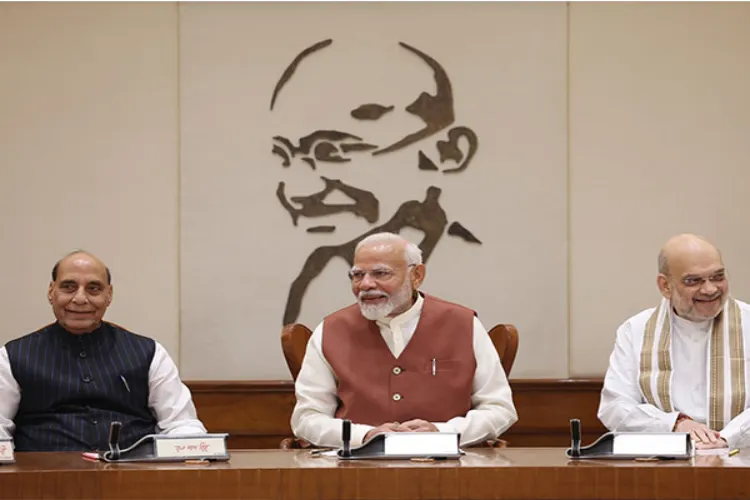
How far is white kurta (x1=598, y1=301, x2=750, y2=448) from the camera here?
4.23 m

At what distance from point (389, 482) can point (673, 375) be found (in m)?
1.84

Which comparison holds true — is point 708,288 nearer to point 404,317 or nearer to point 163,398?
point 404,317

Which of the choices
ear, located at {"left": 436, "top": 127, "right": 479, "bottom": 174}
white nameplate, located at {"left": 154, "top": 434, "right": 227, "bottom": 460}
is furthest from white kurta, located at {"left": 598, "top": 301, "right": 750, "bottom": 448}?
white nameplate, located at {"left": 154, "top": 434, "right": 227, "bottom": 460}

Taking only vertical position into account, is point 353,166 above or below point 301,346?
above

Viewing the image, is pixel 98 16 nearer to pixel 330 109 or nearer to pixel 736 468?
pixel 330 109

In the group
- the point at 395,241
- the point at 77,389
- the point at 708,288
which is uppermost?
the point at 395,241

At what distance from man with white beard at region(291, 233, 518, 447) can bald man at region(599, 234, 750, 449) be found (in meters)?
0.49

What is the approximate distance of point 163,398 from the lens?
4.29 meters

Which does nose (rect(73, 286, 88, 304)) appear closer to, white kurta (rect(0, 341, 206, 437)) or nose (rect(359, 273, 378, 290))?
white kurta (rect(0, 341, 206, 437))

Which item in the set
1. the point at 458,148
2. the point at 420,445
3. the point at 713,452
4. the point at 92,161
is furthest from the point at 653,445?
the point at 92,161

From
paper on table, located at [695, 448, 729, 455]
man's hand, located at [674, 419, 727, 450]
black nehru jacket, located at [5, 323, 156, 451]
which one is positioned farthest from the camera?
black nehru jacket, located at [5, 323, 156, 451]

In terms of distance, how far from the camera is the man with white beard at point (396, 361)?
13.7 feet

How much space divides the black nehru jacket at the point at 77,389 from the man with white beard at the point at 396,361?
0.63 m

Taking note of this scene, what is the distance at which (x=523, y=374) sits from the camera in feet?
17.3
